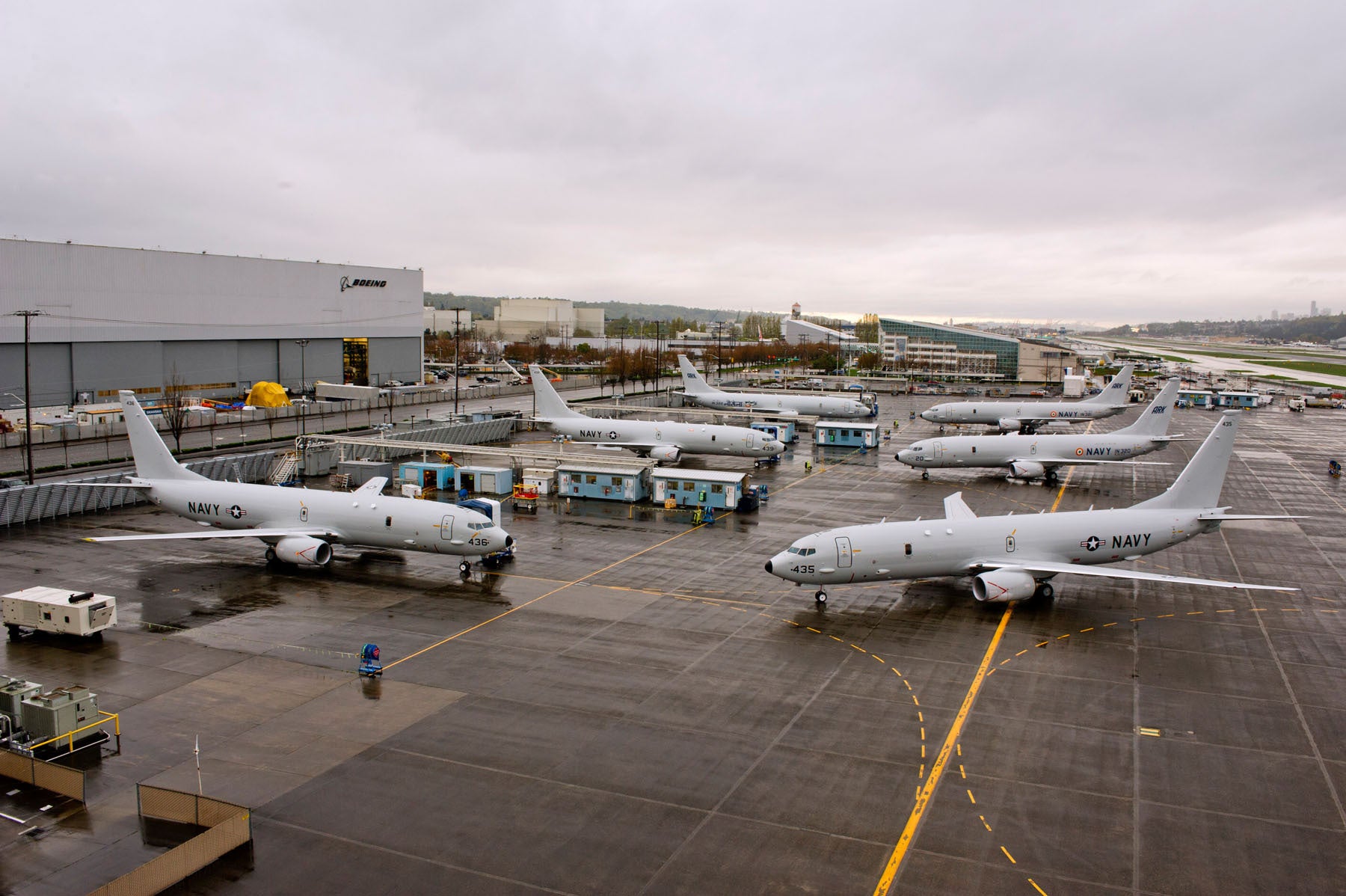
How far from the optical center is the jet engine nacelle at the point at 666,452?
A: 7719 centimetres

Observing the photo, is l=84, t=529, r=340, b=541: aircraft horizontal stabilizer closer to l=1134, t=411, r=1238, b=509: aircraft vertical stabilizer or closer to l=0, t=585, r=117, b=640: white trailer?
l=0, t=585, r=117, b=640: white trailer

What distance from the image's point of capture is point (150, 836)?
20969mm

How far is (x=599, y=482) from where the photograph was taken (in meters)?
64.8

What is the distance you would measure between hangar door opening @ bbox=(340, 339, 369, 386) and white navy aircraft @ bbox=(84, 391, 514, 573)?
92.9 metres

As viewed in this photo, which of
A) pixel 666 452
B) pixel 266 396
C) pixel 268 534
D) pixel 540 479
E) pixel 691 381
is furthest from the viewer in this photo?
pixel 691 381

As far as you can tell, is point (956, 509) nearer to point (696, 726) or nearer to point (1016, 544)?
point (1016, 544)

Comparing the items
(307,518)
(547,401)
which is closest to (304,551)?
(307,518)

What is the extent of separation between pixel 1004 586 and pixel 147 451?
4586 cm

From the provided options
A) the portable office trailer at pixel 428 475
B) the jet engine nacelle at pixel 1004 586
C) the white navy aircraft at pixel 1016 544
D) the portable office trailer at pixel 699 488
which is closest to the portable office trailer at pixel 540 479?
the portable office trailer at pixel 428 475

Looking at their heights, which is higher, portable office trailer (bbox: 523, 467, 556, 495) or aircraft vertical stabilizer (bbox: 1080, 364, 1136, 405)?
aircraft vertical stabilizer (bbox: 1080, 364, 1136, 405)

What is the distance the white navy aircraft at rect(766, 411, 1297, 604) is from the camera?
3862 cm

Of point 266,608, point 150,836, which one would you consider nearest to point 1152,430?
point 266,608

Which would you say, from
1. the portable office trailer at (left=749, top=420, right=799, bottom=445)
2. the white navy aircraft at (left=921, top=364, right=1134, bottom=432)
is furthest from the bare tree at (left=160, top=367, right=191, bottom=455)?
the white navy aircraft at (left=921, top=364, right=1134, bottom=432)

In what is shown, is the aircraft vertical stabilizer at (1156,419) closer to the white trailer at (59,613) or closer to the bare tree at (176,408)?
the white trailer at (59,613)
